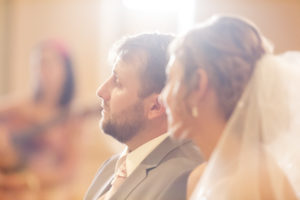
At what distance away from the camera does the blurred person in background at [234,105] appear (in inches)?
48.3

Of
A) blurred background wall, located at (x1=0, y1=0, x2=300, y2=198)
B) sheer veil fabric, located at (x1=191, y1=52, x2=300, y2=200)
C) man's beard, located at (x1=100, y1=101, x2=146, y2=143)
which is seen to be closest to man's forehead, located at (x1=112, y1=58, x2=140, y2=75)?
man's beard, located at (x1=100, y1=101, x2=146, y2=143)

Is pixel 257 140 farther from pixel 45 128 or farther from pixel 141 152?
pixel 45 128

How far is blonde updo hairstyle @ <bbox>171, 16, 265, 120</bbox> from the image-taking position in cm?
122

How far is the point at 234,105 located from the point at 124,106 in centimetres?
49

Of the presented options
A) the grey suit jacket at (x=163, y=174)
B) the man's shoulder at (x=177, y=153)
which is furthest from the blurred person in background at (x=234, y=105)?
the man's shoulder at (x=177, y=153)

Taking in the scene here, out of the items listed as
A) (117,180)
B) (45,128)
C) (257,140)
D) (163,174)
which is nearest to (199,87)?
(257,140)

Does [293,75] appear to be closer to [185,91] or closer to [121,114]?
[185,91]

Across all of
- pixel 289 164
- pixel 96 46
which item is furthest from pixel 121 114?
pixel 96 46

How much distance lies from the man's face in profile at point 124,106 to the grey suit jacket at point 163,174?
10cm

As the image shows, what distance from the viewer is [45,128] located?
4441 millimetres

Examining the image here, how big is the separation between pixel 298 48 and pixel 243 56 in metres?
2.73

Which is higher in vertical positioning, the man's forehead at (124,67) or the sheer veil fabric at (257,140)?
the man's forehead at (124,67)

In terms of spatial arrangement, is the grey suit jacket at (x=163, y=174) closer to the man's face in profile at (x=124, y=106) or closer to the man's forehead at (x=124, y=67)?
the man's face in profile at (x=124, y=106)

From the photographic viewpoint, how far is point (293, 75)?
1.28 meters
